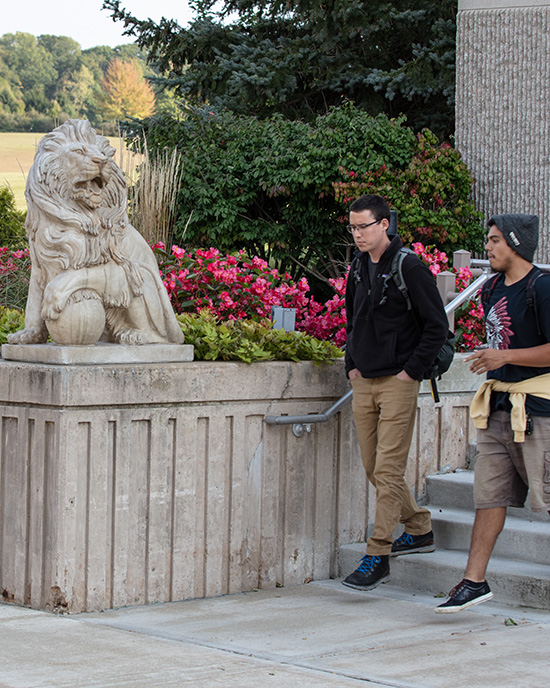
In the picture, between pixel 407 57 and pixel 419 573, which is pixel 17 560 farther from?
pixel 407 57

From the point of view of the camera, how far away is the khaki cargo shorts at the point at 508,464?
4.50m

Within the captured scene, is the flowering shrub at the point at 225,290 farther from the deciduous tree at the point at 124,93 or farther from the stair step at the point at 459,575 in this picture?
the deciduous tree at the point at 124,93

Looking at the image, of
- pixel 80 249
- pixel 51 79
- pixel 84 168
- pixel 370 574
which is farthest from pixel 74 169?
pixel 51 79

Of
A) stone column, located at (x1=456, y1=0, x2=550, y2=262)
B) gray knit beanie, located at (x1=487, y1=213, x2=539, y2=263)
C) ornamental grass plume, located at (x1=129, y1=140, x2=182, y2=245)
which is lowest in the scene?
gray knit beanie, located at (x1=487, y1=213, x2=539, y2=263)

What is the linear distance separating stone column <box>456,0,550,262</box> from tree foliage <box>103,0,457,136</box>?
168 cm

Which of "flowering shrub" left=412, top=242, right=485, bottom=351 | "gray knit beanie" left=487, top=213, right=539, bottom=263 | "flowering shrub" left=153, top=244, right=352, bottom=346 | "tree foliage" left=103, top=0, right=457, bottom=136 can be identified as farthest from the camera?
"tree foliage" left=103, top=0, right=457, bottom=136

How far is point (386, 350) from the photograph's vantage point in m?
5.09

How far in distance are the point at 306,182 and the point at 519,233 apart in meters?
6.99

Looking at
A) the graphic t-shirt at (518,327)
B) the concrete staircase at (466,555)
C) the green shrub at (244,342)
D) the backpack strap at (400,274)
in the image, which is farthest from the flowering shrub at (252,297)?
the graphic t-shirt at (518,327)

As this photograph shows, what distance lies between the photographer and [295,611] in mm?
5047

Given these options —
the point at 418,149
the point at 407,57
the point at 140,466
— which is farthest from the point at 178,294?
the point at 407,57

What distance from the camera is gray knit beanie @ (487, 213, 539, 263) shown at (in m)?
4.61

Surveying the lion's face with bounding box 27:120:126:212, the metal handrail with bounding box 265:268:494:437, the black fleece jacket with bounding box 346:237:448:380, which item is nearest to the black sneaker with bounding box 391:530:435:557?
the metal handrail with bounding box 265:268:494:437

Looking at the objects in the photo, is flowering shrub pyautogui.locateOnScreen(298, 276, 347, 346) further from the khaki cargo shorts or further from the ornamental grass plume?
the ornamental grass plume
